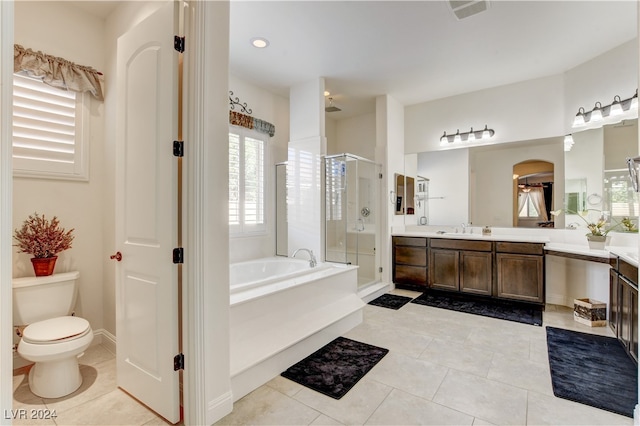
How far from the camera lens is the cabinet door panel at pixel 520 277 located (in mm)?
3551

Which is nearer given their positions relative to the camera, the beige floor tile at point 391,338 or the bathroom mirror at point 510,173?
the beige floor tile at point 391,338

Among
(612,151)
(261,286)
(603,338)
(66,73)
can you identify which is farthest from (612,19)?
(66,73)

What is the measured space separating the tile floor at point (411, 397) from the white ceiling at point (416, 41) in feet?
9.44

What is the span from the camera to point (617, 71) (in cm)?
318

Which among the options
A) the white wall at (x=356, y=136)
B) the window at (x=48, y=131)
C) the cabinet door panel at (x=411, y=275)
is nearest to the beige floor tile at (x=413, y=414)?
the cabinet door panel at (x=411, y=275)

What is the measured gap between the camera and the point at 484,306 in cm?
379

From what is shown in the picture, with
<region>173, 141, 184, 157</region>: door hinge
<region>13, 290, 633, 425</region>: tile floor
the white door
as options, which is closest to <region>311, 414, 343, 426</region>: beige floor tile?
<region>13, 290, 633, 425</region>: tile floor

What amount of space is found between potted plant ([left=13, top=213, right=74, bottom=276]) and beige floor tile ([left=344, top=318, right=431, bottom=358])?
8.13 ft

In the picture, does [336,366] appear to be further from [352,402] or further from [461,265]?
[461,265]

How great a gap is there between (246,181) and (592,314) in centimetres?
407

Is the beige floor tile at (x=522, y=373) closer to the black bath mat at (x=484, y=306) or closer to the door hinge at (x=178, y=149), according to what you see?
the black bath mat at (x=484, y=306)

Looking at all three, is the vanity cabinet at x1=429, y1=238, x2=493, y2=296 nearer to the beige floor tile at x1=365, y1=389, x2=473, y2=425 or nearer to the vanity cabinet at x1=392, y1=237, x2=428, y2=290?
the vanity cabinet at x1=392, y1=237, x2=428, y2=290

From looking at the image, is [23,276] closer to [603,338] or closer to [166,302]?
[166,302]

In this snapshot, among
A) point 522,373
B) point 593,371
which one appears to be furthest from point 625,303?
point 522,373
